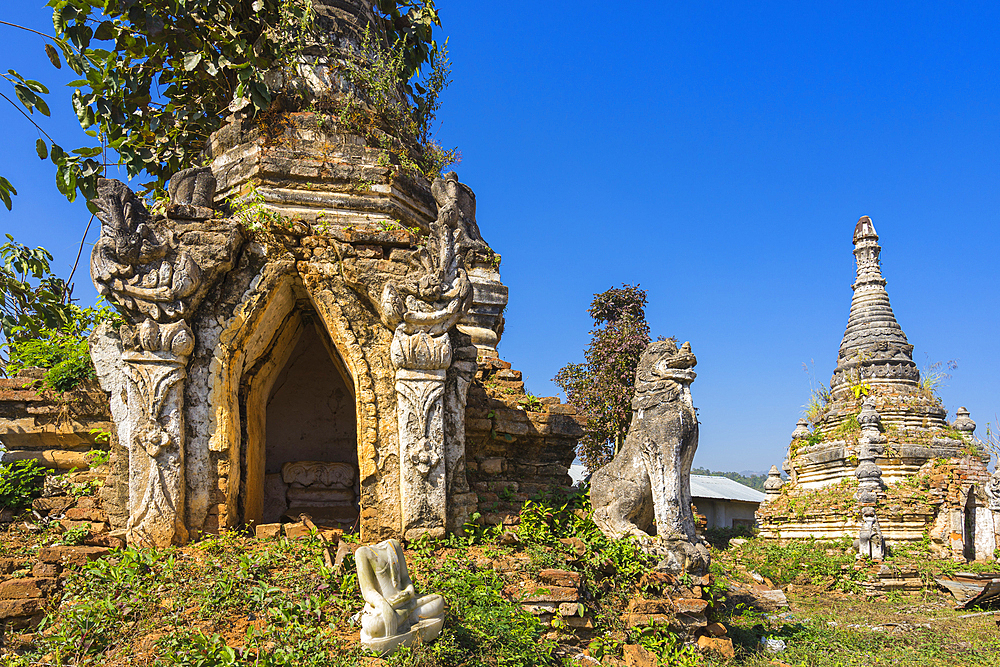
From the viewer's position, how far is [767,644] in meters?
8.47

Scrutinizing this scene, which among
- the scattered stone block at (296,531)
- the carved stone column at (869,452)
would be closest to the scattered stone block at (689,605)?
the scattered stone block at (296,531)

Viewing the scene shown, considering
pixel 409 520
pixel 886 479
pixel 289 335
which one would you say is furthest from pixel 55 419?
pixel 886 479

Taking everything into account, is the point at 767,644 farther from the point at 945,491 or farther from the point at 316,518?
the point at 945,491

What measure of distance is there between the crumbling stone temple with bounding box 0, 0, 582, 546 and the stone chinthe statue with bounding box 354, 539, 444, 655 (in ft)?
4.72

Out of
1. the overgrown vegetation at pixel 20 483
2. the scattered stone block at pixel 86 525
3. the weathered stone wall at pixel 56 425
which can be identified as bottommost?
the scattered stone block at pixel 86 525

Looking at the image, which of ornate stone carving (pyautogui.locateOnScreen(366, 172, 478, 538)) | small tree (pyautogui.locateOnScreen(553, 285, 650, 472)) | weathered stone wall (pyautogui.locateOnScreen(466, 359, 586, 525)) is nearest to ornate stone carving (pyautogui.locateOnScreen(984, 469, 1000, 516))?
small tree (pyautogui.locateOnScreen(553, 285, 650, 472))

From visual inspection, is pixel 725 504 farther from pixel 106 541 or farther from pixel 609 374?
pixel 106 541

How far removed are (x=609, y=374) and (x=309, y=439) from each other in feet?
27.3

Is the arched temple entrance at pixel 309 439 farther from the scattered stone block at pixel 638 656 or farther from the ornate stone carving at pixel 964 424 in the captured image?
the ornate stone carving at pixel 964 424

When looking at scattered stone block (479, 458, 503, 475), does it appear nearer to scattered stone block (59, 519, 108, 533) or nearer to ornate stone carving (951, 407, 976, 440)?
scattered stone block (59, 519, 108, 533)

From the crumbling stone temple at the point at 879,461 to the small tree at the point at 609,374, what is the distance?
6021 mm

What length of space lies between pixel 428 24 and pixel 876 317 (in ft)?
52.4

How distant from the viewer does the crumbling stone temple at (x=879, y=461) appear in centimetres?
1758

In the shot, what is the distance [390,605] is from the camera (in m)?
5.54
